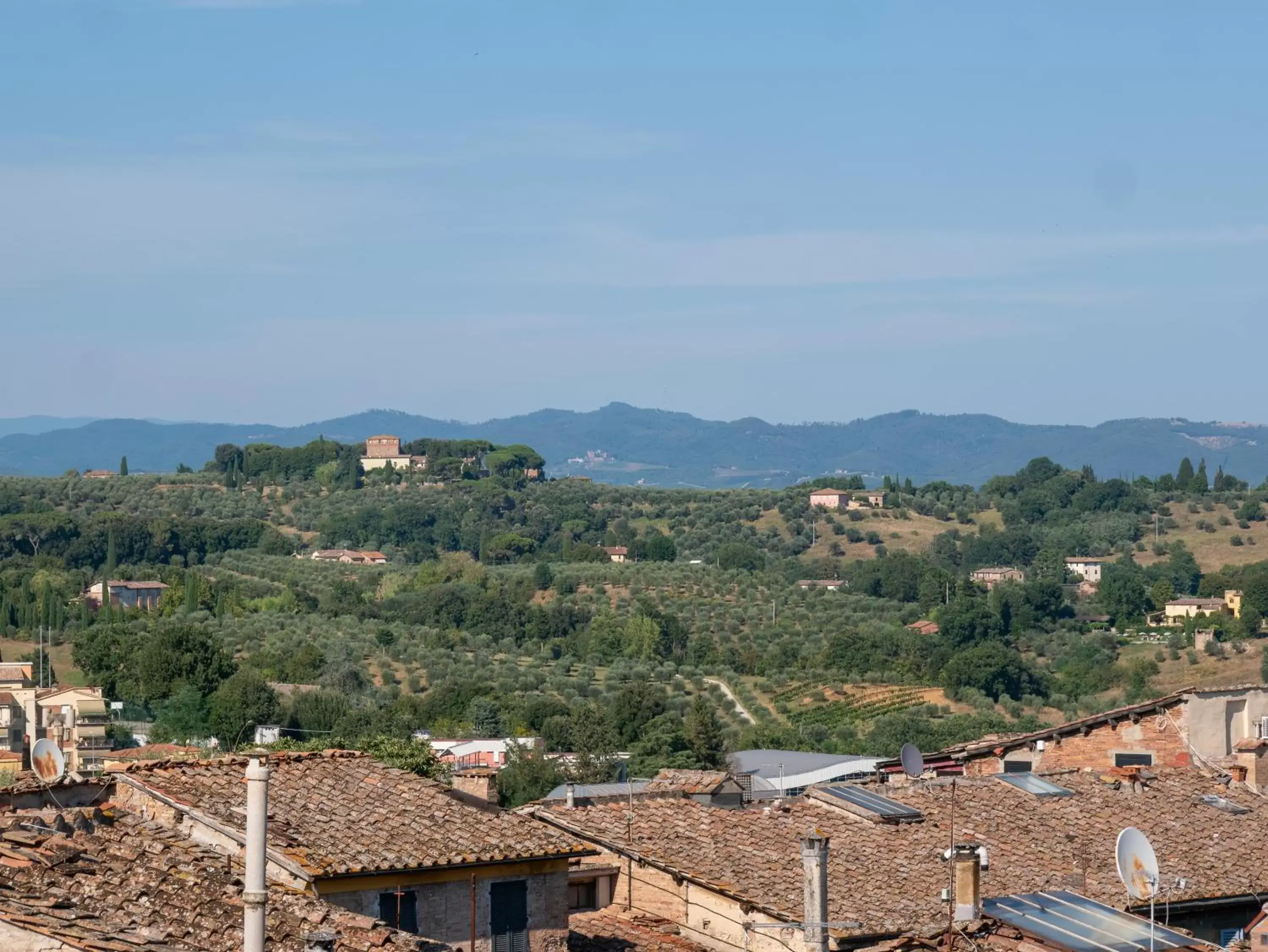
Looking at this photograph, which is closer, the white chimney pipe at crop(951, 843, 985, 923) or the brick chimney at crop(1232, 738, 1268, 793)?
the white chimney pipe at crop(951, 843, 985, 923)

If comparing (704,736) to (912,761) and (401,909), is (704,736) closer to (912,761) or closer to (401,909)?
(912,761)

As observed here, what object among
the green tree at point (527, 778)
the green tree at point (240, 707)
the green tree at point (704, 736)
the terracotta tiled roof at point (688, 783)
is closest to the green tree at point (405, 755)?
the terracotta tiled roof at point (688, 783)

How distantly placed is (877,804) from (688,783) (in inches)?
85.8

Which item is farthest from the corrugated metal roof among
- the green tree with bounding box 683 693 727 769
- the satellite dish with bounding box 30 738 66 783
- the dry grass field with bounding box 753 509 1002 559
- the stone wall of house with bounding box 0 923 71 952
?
the dry grass field with bounding box 753 509 1002 559

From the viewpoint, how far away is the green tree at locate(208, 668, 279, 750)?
57.7 m

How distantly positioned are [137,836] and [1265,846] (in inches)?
446

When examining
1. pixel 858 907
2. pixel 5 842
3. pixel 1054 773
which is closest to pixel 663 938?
pixel 858 907

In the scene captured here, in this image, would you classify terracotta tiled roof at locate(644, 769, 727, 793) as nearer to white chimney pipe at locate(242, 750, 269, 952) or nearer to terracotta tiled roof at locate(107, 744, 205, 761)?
terracotta tiled roof at locate(107, 744, 205, 761)

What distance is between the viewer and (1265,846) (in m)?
20.3

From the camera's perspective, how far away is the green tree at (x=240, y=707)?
57.7 meters

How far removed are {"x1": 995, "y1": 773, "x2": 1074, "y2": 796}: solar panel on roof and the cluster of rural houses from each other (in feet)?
0.15

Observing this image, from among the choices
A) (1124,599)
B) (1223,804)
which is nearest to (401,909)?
(1223,804)

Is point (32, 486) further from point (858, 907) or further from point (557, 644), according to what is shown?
point (858, 907)

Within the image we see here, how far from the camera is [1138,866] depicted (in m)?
15.7
